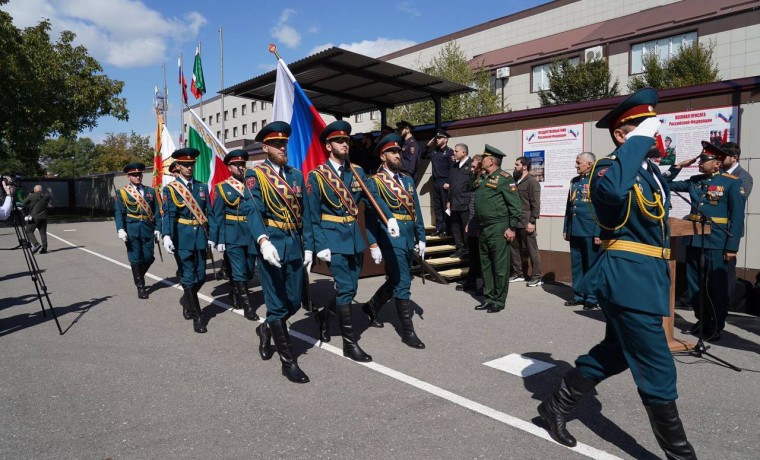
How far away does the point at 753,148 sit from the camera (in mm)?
6836

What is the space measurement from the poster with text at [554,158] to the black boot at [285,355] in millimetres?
5730

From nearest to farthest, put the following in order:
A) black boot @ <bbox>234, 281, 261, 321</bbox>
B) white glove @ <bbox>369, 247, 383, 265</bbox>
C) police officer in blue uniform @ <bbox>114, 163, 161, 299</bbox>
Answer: white glove @ <bbox>369, 247, 383, 265</bbox>, black boot @ <bbox>234, 281, 261, 321</bbox>, police officer in blue uniform @ <bbox>114, 163, 161, 299</bbox>

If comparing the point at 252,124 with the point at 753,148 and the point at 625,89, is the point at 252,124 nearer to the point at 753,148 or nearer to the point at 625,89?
the point at 625,89

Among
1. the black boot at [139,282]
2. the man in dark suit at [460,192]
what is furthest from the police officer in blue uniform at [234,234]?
the man in dark suit at [460,192]

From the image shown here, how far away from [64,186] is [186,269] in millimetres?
37813

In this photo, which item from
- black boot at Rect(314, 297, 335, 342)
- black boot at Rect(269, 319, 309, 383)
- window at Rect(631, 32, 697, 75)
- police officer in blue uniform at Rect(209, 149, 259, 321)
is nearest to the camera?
black boot at Rect(269, 319, 309, 383)

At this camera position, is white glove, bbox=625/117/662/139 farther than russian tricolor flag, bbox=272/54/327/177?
No

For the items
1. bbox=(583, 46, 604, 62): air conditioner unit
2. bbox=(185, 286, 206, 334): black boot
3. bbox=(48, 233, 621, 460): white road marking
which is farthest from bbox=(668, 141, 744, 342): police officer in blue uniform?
bbox=(583, 46, 604, 62): air conditioner unit

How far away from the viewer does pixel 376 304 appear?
6.11 metres

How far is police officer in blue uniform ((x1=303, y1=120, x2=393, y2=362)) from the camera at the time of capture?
16.2 feet

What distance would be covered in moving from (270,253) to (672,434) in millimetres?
2990

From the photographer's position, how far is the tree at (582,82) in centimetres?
2594

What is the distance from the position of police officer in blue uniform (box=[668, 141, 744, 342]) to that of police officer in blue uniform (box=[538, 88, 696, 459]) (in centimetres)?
290

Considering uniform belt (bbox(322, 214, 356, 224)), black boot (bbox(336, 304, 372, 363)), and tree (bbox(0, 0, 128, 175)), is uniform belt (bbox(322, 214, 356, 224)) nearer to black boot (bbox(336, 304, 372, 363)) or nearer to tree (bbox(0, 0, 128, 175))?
black boot (bbox(336, 304, 372, 363))
